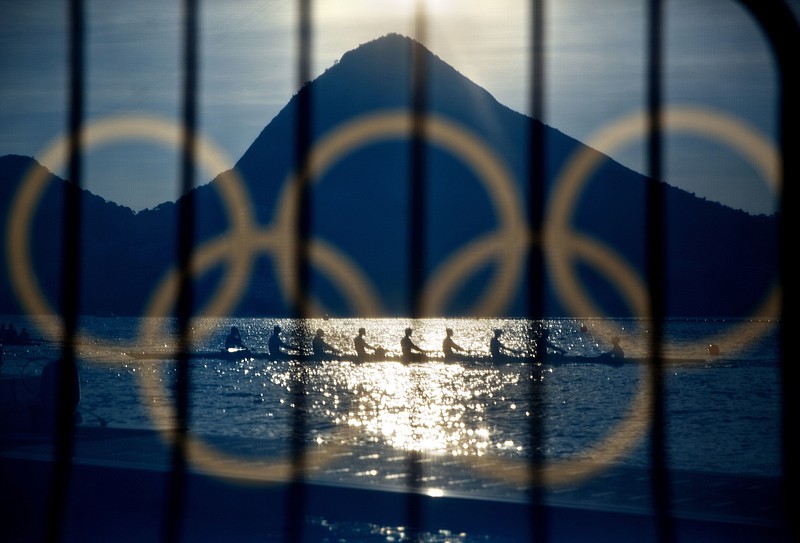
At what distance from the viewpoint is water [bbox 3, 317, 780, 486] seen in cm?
1950

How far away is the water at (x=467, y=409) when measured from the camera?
64.0 ft

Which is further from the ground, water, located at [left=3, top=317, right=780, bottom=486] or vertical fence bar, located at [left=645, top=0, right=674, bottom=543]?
vertical fence bar, located at [left=645, top=0, right=674, bottom=543]

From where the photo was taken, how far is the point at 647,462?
17625 millimetres

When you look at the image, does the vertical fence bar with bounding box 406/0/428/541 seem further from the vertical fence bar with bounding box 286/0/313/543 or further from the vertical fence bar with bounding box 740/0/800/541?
the vertical fence bar with bounding box 740/0/800/541

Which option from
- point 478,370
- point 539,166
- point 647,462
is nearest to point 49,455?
point 539,166

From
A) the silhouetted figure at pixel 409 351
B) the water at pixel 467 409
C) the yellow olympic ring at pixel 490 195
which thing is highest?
the yellow olympic ring at pixel 490 195

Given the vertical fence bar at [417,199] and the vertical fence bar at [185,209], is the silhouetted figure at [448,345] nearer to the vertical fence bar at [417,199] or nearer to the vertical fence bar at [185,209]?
the vertical fence bar at [417,199]

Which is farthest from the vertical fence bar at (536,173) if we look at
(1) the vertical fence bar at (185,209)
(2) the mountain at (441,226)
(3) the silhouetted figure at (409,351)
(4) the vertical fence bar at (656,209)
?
(2) the mountain at (441,226)

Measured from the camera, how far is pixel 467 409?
30.7 metres

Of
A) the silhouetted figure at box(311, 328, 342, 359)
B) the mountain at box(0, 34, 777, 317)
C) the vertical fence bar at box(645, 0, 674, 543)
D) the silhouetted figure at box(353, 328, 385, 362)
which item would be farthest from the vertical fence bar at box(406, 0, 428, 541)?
the mountain at box(0, 34, 777, 317)

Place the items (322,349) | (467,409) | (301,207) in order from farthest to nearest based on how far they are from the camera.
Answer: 1. (322,349)
2. (467,409)
3. (301,207)

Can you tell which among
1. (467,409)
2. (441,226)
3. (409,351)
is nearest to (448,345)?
(409,351)

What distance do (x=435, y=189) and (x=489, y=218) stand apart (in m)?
13.8

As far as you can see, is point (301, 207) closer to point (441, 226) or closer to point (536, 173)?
point (536, 173)
